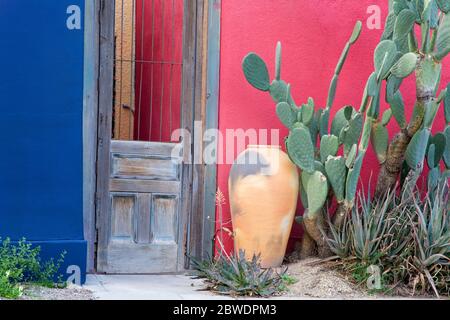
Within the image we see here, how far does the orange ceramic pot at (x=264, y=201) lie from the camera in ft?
19.9

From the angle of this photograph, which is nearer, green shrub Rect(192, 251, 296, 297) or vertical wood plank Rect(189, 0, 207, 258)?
green shrub Rect(192, 251, 296, 297)

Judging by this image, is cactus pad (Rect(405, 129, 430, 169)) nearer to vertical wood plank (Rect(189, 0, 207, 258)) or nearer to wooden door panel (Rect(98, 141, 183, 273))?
vertical wood plank (Rect(189, 0, 207, 258))

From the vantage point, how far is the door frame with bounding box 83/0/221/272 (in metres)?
6.20

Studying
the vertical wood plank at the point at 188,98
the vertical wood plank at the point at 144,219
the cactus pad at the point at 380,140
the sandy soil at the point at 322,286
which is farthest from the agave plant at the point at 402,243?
the vertical wood plank at the point at 144,219

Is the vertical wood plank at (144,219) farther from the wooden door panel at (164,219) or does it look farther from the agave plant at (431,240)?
the agave plant at (431,240)

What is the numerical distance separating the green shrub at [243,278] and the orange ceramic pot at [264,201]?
0.82 ft

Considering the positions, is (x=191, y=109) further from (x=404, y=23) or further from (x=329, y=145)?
(x=404, y=23)

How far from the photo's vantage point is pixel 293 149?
5887mm

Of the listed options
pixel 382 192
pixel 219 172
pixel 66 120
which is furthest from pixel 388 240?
pixel 66 120

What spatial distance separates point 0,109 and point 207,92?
1824mm

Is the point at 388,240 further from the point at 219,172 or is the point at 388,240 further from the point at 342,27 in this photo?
the point at 342,27

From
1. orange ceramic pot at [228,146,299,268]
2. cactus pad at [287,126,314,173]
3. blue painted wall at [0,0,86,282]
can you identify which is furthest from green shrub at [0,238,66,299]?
cactus pad at [287,126,314,173]

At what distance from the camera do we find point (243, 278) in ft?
18.0

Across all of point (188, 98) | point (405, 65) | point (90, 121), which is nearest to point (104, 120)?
point (90, 121)
